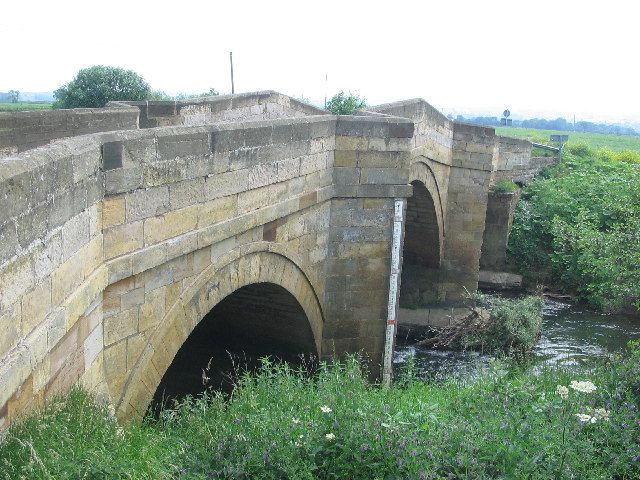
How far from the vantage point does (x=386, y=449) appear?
→ 173 inches

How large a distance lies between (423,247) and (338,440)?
39.5 ft

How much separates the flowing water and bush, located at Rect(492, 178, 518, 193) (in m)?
3.15

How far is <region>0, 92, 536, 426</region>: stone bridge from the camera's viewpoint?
3.74m

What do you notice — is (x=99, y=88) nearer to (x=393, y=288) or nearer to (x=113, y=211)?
(x=393, y=288)

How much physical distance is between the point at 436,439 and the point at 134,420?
208 centimetres

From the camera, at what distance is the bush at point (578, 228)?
14.5 meters

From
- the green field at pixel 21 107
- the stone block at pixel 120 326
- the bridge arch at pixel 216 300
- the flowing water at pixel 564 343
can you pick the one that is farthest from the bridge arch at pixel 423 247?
the stone block at pixel 120 326

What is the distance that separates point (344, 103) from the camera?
77.0ft

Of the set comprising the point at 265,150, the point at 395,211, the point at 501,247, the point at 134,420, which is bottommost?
the point at 501,247

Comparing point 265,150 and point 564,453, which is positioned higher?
point 265,150

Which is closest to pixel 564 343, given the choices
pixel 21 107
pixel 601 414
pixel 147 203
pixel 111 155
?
pixel 601 414

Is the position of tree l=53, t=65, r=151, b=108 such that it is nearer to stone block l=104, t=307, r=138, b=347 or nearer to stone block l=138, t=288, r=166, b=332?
stone block l=138, t=288, r=166, b=332

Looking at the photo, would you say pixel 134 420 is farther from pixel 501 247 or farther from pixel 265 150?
pixel 501 247

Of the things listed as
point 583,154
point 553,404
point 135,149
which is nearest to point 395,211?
point 553,404
